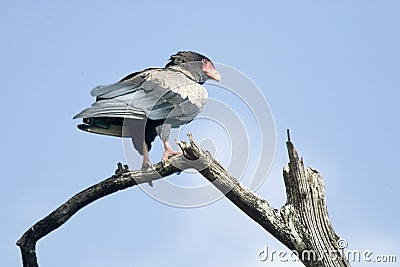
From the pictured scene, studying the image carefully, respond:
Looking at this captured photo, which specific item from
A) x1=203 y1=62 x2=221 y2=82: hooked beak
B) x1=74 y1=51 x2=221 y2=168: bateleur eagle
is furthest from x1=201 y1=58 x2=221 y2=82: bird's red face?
x1=74 y1=51 x2=221 y2=168: bateleur eagle

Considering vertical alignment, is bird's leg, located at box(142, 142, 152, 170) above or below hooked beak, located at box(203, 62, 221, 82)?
below

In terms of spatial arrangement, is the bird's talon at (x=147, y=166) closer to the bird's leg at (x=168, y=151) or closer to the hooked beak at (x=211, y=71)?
the bird's leg at (x=168, y=151)

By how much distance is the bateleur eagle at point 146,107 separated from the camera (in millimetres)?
6957

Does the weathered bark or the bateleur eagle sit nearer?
the weathered bark

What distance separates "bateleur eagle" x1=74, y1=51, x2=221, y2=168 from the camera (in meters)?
6.96

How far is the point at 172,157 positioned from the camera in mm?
6578

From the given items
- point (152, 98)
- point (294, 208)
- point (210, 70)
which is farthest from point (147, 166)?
point (210, 70)

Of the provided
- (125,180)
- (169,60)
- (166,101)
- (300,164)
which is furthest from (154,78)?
(300,164)

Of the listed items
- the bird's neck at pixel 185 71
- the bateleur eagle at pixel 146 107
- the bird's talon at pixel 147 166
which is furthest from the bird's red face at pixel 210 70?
the bird's talon at pixel 147 166

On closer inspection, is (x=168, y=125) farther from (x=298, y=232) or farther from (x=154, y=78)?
(x=298, y=232)

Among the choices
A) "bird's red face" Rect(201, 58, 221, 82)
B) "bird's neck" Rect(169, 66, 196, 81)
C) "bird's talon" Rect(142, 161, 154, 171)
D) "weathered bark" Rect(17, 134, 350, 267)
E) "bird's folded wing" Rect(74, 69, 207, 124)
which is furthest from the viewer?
"bird's red face" Rect(201, 58, 221, 82)

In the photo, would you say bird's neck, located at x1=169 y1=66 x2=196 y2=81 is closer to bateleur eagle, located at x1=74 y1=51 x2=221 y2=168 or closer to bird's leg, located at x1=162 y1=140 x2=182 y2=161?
bateleur eagle, located at x1=74 y1=51 x2=221 y2=168

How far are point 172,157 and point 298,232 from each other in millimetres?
1451

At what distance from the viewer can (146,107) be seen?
7.16m
